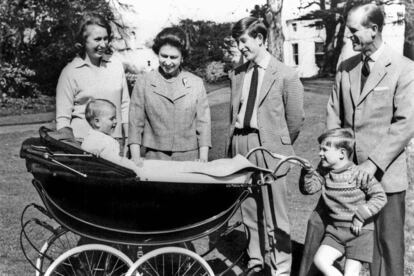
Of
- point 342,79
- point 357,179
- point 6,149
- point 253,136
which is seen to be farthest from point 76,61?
point 6,149

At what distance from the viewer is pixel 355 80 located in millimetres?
3633

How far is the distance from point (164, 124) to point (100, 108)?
0.51 metres

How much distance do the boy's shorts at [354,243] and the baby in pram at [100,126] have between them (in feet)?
5.11

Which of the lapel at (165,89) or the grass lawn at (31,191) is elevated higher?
the lapel at (165,89)

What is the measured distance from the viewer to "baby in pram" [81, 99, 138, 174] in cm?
378

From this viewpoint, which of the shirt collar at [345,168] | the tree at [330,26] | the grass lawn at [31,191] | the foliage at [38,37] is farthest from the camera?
the tree at [330,26]

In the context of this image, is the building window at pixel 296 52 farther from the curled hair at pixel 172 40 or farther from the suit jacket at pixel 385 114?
the suit jacket at pixel 385 114

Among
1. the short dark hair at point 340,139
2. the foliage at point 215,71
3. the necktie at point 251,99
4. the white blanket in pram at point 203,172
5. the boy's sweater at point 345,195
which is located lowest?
the foliage at point 215,71

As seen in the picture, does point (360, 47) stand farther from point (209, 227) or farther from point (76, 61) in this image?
point (76, 61)

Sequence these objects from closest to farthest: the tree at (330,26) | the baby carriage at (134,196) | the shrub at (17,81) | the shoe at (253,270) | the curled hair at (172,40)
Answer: the baby carriage at (134,196), the curled hair at (172,40), the shoe at (253,270), the shrub at (17,81), the tree at (330,26)

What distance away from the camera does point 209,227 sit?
11.5 feet

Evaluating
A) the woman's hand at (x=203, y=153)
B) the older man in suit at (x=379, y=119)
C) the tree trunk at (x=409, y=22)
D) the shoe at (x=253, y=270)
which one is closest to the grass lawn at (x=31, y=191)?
the shoe at (x=253, y=270)

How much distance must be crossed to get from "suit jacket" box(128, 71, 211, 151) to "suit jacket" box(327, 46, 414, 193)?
1148 mm

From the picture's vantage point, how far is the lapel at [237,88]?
4234 millimetres
